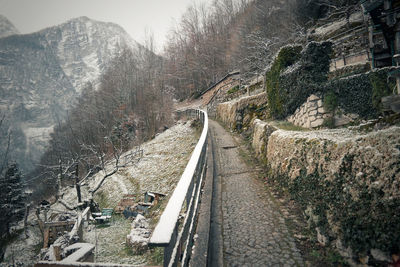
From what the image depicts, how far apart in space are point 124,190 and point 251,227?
1390 cm

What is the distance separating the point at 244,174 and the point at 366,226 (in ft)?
14.7

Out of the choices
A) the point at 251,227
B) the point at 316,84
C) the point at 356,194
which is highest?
the point at 316,84

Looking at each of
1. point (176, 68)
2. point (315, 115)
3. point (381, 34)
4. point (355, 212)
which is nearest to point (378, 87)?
point (315, 115)

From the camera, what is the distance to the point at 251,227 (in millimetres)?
Answer: 3711

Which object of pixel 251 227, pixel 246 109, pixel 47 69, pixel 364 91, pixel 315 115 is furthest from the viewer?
pixel 47 69

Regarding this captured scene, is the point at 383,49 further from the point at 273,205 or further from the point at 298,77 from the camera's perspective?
the point at 273,205

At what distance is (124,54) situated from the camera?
48.3 metres

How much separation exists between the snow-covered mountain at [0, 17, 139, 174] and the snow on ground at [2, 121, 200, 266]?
15304 centimetres

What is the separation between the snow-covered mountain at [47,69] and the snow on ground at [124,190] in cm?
15304

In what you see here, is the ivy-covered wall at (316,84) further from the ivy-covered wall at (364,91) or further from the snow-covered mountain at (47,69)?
the snow-covered mountain at (47,69)

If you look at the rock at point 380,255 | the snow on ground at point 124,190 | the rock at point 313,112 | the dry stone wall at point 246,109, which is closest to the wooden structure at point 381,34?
the rock at point 313,112

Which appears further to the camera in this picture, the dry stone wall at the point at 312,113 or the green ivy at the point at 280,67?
the green ivy at the point at 280,67

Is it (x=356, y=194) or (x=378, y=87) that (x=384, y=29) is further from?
(x=356, y=194)

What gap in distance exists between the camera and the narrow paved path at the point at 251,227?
9.48ft
